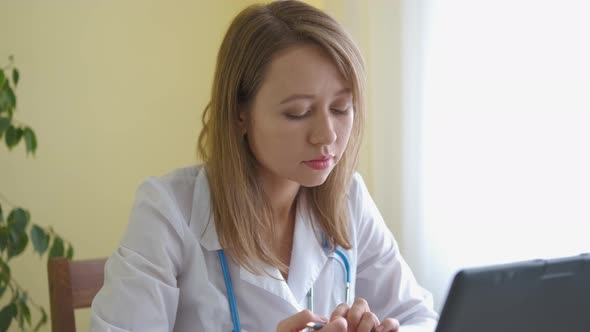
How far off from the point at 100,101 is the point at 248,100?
168cm

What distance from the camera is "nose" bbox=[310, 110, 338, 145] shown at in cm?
123

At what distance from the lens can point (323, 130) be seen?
123cm

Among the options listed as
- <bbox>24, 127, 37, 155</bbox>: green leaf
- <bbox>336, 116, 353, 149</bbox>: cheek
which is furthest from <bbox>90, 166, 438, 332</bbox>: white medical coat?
<bbox>24, 127, 37, 155</bbox>: green leaf

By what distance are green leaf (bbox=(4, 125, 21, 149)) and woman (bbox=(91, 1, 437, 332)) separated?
3.60 feet

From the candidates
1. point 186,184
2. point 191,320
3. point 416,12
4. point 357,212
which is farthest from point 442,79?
point 191,320

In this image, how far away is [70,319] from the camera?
1466mm

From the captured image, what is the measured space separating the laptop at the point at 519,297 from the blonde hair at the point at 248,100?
644 millimetres

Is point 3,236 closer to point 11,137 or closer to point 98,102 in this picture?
point 11,137

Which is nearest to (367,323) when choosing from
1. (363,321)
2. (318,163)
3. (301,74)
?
(363,321)

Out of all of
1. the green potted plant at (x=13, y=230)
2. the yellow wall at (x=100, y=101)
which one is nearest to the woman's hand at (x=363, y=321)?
the yellow wall at (x=100, y=101)

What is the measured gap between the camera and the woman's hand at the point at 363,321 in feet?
3.59

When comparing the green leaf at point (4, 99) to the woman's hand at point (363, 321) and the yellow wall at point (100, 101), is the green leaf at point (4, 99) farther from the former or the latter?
the woman's hand at point (363, 321)

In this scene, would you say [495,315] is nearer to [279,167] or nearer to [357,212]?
[279,167]

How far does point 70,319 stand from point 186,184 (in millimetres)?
369
